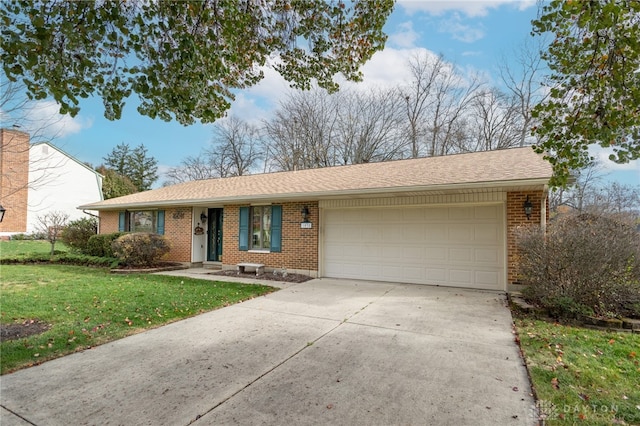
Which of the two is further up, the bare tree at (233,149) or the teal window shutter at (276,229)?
the bare tree at (233,149)

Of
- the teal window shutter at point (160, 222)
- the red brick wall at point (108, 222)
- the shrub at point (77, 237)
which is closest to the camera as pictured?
the teal window shutter at point (160, 222)

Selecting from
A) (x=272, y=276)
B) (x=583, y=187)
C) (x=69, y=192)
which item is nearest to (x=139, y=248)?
(x=272, y=276)

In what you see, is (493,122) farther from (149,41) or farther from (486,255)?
(149,41)

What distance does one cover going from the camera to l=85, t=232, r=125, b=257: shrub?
39.5 ft

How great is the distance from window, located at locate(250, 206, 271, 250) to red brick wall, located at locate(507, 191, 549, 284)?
6.45 m

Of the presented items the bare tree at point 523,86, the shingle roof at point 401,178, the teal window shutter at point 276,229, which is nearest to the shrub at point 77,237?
the shingle roof at point 401,178

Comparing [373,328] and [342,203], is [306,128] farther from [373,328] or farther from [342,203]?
[373,328]

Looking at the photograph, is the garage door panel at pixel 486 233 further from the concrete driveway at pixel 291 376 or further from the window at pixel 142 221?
the window at pixel 142 221

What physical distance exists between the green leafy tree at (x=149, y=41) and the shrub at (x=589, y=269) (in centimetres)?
438

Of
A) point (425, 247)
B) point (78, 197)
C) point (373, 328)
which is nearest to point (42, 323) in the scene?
point (373, 328)

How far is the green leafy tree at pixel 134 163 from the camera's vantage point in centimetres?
3797

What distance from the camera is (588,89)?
3.71 meters

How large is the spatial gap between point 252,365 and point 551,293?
488 cm

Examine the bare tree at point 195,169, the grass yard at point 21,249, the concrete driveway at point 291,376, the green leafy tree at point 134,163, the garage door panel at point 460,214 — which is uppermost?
the green leafy tree at point 134,163
